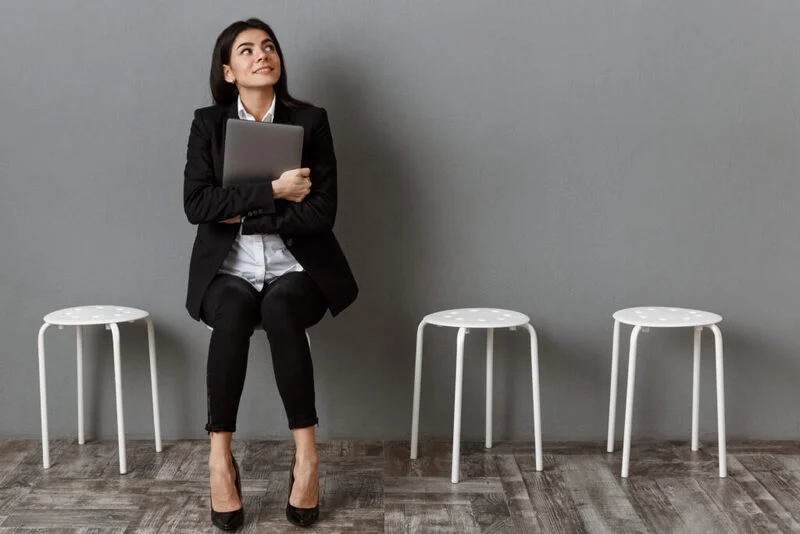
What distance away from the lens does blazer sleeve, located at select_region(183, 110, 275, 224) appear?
2.64 meters

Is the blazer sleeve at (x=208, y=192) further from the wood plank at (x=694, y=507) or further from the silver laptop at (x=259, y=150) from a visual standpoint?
the wood plank at (x=694, y=507)

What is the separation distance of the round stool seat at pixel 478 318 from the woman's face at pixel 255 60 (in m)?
0.82

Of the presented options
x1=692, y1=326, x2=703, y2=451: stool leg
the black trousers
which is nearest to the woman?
the black trousers

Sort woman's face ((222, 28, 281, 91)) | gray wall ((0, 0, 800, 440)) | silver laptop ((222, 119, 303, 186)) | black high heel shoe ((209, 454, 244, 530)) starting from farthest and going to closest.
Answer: gray wall ((0, 0, 800, 440)) < woman's face ((222, 28, 281, 91)) < silver laptop ((222, 119, 303, 186)) < black high heel shoe ((209, 454, 244, 530))

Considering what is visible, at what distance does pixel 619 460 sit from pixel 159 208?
1.62m

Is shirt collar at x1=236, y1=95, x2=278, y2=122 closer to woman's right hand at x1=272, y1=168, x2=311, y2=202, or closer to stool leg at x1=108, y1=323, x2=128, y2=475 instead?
woman's right hand at x1=272, y1=168, x2=311, y2=202

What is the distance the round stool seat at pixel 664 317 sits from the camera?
281 cm

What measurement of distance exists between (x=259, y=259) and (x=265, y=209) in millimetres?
181

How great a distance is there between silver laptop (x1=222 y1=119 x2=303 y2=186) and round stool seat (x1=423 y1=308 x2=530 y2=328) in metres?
0.61

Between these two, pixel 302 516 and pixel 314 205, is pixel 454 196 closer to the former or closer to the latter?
pixel 314 205

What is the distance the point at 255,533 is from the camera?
2.48 meters

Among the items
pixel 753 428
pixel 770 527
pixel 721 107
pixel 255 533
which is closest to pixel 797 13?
pixel 721 107

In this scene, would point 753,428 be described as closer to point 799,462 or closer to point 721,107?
point 799,462

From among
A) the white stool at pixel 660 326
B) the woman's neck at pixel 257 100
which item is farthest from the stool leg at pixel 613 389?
the woman's neck at pixel 257 100
